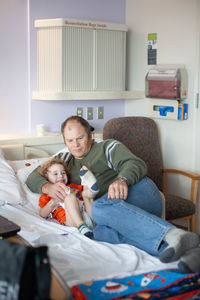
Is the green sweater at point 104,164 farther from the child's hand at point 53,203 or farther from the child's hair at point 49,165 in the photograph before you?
the child's hand at point 53,203

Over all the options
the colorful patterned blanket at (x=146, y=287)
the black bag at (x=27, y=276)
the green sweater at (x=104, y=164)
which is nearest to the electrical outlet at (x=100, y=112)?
the green sweater at (x=104, y=164)

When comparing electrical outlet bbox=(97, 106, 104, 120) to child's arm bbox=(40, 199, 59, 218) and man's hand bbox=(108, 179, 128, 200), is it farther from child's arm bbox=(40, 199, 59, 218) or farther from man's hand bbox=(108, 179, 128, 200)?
man's hand bbox=(108, 179, 128, 200)

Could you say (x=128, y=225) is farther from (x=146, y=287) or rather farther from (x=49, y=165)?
(x=49, y=165)

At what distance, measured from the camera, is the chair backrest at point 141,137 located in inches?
140

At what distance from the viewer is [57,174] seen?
2.74m

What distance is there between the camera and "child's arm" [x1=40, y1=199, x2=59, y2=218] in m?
2.60

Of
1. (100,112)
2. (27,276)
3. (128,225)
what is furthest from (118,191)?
(100,112)

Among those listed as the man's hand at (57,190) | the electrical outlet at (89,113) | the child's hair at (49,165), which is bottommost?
the man's hand at (57,190)

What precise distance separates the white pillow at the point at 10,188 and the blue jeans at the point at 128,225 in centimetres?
61

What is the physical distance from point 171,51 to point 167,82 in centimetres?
28

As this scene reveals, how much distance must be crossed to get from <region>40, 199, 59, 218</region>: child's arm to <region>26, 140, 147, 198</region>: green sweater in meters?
0.15

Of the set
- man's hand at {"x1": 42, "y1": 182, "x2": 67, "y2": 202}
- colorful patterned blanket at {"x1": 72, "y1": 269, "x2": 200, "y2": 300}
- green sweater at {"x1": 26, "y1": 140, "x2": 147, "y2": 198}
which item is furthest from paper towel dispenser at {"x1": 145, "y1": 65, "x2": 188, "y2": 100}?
colorful patterned blanket at {"x1": 72, "y1": 269, "x2": 200, "y2": 300}

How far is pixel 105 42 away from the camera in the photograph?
383 cm

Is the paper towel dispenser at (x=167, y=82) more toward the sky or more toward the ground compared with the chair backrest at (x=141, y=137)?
more toward the sky
